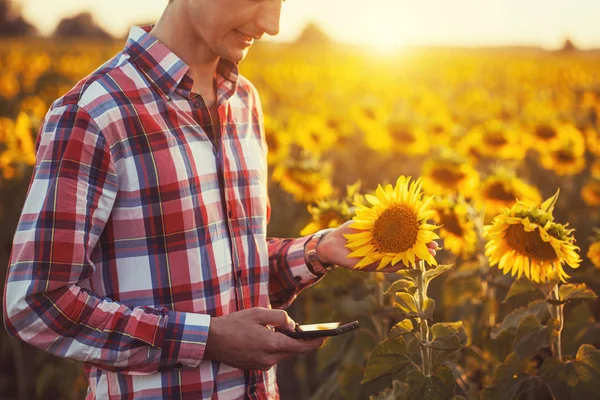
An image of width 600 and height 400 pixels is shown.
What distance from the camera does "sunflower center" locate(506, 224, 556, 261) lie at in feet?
6.38

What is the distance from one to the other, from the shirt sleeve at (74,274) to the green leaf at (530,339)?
89cm

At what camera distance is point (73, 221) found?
1556 millimetres

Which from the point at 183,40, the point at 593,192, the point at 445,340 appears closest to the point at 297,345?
the point at 445,340

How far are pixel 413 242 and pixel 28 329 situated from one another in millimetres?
914

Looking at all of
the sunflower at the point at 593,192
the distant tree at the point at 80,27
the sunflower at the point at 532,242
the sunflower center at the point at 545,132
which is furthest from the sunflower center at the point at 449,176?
the distant tree at the point at 80,27

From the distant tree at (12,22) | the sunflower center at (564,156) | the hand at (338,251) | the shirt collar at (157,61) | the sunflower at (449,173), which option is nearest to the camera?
the shirt collar at (157,61)

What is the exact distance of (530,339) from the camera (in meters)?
1.99

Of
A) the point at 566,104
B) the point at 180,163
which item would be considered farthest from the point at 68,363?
the point at 566,104

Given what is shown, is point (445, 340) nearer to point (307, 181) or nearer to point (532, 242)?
point (532, 242)

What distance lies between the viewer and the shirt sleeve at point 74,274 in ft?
5.09

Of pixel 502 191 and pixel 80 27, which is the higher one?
pixel 80 27

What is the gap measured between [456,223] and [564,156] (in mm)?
2858

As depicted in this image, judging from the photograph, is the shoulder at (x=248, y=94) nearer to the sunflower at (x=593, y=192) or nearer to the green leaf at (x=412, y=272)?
the green leaf at (x=412, y=272)

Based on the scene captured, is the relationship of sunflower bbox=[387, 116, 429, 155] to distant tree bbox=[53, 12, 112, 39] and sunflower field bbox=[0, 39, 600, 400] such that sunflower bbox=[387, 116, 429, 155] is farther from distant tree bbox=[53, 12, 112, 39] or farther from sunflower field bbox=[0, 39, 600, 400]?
distant tree bbox=[53, 12, 112, 39]
